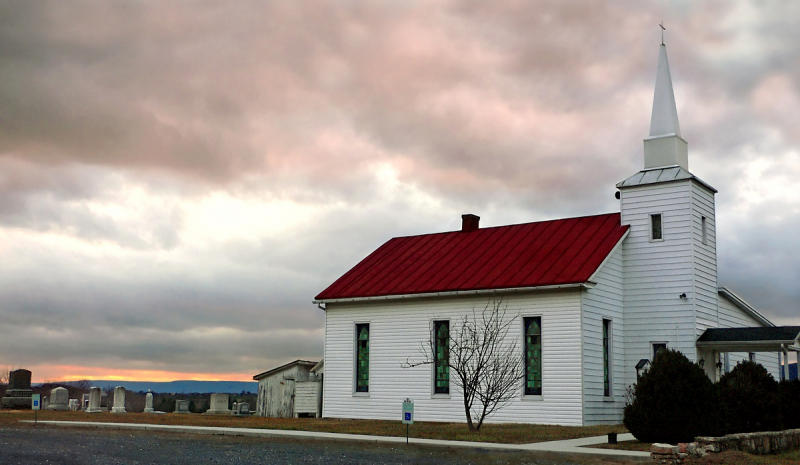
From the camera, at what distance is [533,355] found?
30.1 meters

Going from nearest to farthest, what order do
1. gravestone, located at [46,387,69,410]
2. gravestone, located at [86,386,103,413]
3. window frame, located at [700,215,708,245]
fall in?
window frame, located at [700,215,708,245], gravestone, located at [86,386,103,413], gravestone, located at [46,387,69,410]

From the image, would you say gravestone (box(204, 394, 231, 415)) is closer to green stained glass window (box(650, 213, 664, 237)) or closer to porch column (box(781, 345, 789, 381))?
green stained glass window (box(650, 213, 664, 237))

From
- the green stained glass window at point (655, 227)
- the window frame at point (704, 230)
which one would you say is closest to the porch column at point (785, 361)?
the window frame at point (704, 230)

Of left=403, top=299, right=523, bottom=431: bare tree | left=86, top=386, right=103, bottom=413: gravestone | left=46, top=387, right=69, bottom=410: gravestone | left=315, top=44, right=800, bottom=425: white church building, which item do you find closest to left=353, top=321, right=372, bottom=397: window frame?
left=315, top=44, right=800, bottom=425: white church building

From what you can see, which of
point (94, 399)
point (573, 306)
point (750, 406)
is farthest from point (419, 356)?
point (94, 399)

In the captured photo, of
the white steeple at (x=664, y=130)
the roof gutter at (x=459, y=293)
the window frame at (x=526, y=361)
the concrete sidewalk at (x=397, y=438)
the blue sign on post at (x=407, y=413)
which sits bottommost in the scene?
the concrete sidewalk at (x=397, y=438)

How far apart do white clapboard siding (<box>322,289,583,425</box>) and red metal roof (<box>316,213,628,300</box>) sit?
2.00 feet

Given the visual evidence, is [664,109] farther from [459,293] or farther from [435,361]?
[435,361]

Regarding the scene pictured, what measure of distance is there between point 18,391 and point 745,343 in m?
34.1

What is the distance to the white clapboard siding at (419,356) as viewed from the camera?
2894 cm

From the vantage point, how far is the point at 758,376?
23.9 meters

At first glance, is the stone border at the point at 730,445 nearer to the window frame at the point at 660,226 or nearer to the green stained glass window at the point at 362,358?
the window frame at the point at 660,226

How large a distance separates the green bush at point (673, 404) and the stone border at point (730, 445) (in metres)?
1.05

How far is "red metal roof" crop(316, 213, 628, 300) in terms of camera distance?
30.4m
